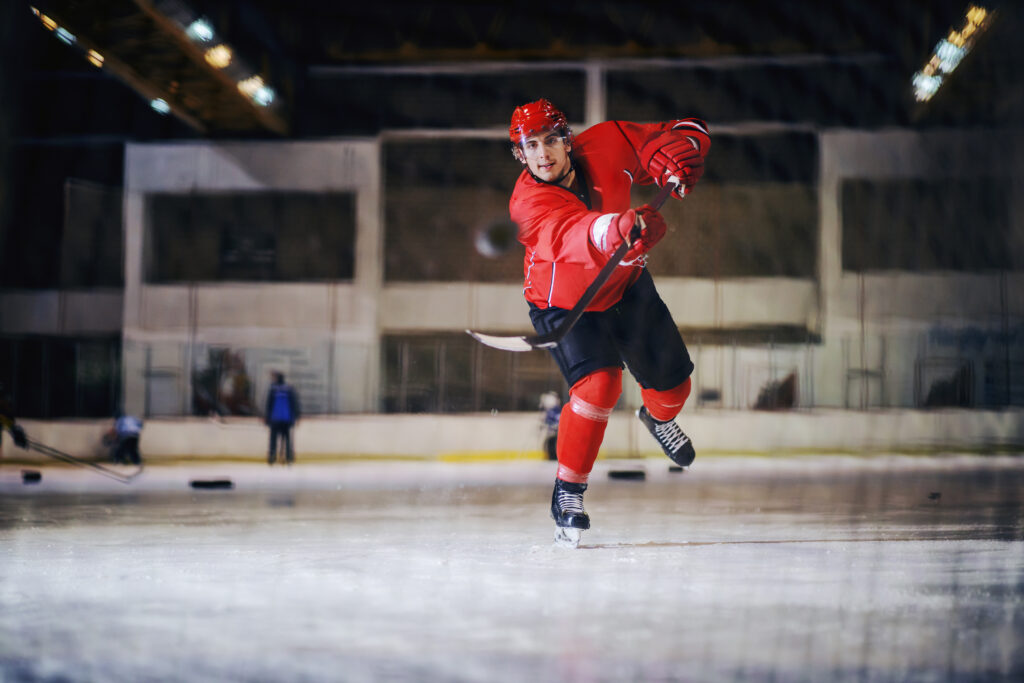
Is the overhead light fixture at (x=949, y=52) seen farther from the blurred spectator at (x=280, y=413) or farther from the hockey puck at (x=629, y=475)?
the blurred spectator at (x=280, y=413)

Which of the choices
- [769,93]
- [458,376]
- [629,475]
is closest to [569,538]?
[629,475]

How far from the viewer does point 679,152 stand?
3.47 meters

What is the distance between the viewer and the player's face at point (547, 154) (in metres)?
3.44

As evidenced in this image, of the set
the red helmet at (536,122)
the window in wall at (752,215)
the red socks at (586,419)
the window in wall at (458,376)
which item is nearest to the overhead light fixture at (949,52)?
the window in wall at (752,215)

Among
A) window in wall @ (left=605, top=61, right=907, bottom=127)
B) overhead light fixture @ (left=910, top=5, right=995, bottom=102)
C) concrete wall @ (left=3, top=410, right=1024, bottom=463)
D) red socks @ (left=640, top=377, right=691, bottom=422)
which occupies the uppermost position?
window in wall @ (left=605, top=61, right=907, bottom=127)

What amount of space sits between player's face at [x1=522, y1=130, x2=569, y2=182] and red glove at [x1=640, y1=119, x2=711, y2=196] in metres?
0.32

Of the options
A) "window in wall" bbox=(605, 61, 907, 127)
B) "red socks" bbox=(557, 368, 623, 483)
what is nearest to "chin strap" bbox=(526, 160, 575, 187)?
"red socks" bbox=(557, 368, 623, 483)

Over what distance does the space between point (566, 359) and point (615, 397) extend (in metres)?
0.23

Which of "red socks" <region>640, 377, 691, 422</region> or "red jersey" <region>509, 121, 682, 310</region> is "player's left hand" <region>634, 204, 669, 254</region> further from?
"red socks" <region>640, 377, 691, 422</region>

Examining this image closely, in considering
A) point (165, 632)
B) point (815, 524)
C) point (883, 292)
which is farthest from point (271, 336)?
point (165, 632)

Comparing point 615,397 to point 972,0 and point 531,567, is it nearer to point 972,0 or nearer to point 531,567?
point 531,567

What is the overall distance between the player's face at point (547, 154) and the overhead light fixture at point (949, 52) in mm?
9541

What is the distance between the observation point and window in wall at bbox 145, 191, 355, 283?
16.1 meters

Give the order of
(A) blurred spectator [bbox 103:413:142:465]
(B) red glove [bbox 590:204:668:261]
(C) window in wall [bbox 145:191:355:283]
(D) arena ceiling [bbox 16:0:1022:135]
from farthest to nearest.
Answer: (C) window in wall [bbox 145:191:355:283] < (D) arena ceiling [bbox 16:0:1022:135] < (A) blurred spectator [bbox 103:413:142:465] < (B) red glove [bbox 590:204:668:261]
